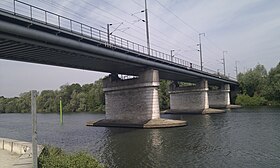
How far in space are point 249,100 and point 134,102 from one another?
66031mm

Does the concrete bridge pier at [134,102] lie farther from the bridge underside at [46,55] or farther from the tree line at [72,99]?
the tree line at [72,99]

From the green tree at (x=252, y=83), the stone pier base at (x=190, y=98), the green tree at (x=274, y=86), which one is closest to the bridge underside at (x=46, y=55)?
the stone pier base at (x=190, y=98)

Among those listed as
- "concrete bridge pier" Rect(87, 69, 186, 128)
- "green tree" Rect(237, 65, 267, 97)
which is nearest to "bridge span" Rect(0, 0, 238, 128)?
"concrete bridge pier" Rect(87, 69, 186, 128)

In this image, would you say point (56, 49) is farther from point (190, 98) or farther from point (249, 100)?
point (249, 100)

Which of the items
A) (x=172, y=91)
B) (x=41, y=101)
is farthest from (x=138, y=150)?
(x=41, y=101)

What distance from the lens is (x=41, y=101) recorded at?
135 m

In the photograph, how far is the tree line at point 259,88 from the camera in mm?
90244

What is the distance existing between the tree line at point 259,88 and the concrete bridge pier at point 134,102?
6065 centimetres

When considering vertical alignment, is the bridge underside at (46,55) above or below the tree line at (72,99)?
above

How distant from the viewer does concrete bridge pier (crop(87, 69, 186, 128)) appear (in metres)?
44.7

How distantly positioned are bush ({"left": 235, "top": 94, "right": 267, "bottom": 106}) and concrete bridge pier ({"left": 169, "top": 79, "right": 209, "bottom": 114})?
29.9 metres

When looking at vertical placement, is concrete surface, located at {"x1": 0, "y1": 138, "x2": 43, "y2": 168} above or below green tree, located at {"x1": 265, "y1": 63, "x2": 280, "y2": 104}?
below

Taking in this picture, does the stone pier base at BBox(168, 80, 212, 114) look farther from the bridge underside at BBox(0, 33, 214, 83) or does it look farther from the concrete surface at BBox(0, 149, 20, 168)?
the concrete surface at BBox(0, 149, 20, 168)

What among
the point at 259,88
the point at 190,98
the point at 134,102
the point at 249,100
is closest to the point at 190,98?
the point at 190,98
